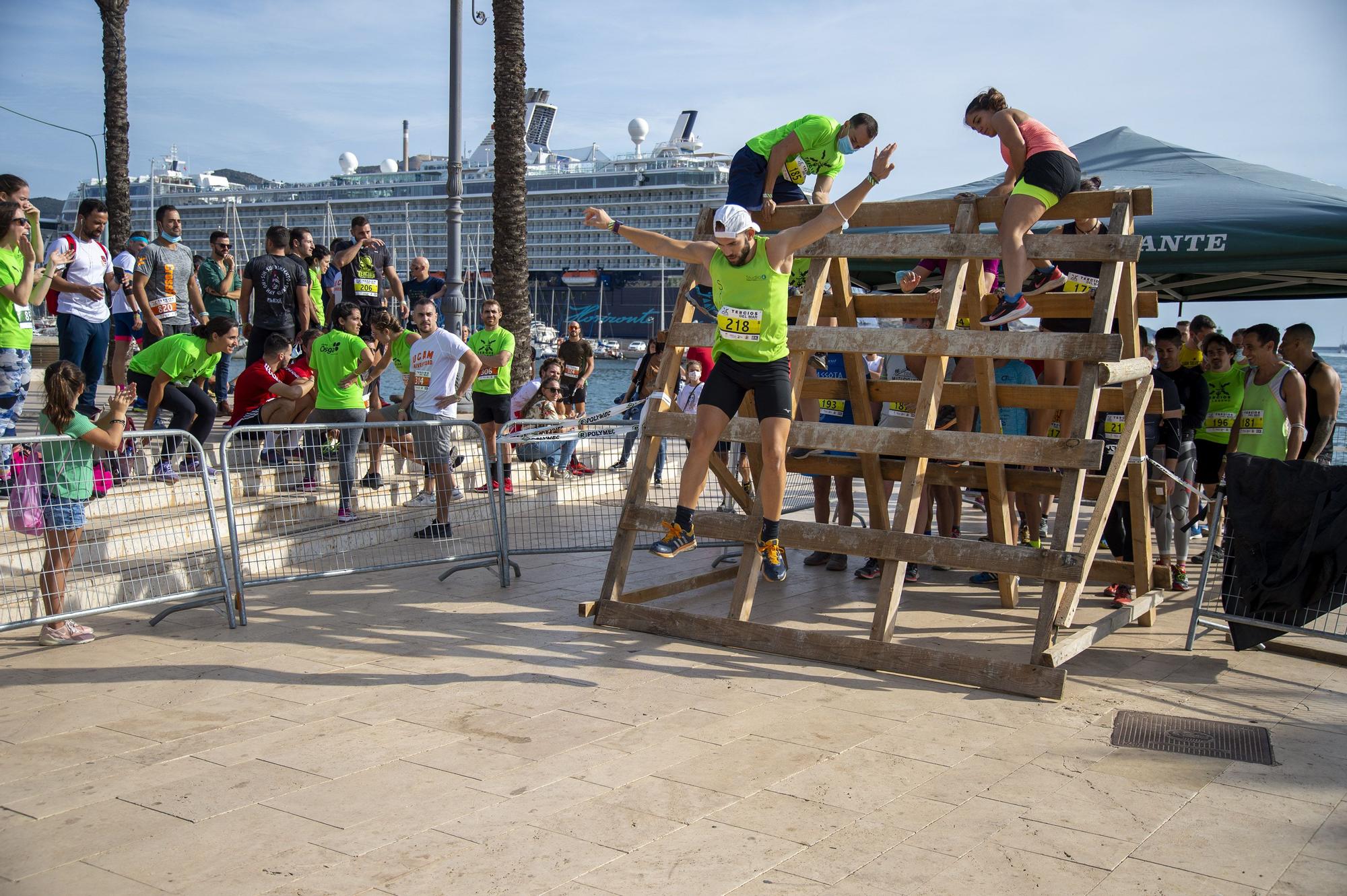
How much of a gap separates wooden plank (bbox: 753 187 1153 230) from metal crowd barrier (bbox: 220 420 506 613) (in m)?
2.65

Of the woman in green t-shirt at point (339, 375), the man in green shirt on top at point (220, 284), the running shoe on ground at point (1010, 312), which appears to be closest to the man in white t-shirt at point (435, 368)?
the woman in green t-shirt at point (339, 375)

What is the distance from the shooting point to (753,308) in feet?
18.6

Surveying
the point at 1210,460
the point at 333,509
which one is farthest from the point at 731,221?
the point at 1210,460

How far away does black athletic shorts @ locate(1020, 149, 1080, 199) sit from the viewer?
582cm

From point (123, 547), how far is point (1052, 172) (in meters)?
5.98

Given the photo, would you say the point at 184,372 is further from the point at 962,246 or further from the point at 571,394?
the point at 962,246

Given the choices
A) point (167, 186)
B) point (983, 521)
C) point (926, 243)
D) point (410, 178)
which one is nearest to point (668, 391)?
point (926, 243)

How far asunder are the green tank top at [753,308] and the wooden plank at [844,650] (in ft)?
4.97

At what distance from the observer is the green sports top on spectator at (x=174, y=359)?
8.14 meters

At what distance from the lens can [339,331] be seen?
875 cm

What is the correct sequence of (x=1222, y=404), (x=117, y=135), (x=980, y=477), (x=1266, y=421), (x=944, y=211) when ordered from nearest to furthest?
1. (x=944, y=211)
2. (x=980, y=477)
3. (x=1266, y=421)
4. (x=1222, y=404)
5. (x=117, y=135)

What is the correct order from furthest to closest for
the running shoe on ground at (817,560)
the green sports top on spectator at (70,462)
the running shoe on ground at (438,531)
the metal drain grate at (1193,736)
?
the running shoe on ground at (817,560)
the running shoe on ground at (438,531)
the green sports top on spectator at (70,462)
the metal drain grate at (1193,736)

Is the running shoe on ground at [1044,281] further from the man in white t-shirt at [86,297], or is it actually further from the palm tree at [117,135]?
the palm tree at [117,135]

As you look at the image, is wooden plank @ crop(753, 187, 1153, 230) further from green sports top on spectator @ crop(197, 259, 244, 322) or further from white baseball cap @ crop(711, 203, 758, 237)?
green sports top on spectator @ crop(197, 259, 244, 322)
